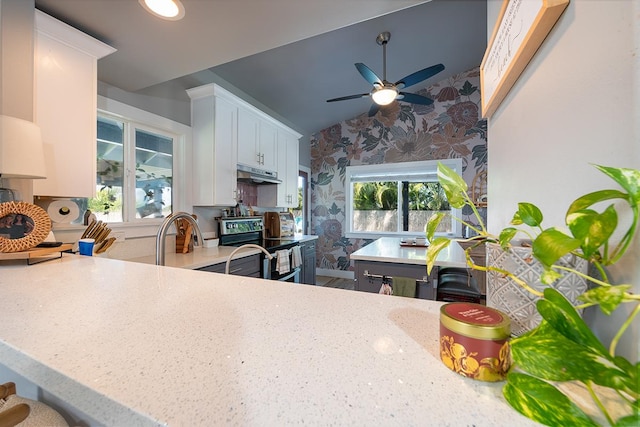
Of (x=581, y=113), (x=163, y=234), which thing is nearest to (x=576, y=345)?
(x=581, y=113)

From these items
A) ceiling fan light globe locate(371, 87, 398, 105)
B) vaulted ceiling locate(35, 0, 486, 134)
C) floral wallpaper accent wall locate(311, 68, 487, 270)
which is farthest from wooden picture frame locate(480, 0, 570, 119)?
floral wallpaper accent wall locate(311, 68, 487, 270)

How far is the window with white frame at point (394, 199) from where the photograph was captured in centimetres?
437

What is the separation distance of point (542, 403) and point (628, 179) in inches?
9.8

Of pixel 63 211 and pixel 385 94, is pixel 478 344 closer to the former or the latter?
pixel 63 211

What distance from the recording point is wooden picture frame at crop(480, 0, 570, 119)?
1.69 ft

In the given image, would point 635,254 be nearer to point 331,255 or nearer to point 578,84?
point 578,84

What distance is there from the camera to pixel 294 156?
4000 mm

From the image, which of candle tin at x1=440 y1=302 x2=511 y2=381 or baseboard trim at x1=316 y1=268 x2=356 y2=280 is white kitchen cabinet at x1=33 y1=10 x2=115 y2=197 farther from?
baseboard trim at x1=316 y1=268 x2=356 y2=280

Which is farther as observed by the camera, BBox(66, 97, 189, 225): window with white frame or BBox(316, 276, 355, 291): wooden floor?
BBox(316, 276, 355, 291): wooden floor

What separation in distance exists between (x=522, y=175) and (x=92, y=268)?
1.49 meters

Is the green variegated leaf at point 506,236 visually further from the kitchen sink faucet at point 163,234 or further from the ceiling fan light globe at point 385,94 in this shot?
the ceiling fan light globe at point 385,94

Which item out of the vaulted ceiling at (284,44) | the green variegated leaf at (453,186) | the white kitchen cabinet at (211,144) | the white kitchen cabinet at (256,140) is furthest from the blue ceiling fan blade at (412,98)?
the green variegated leaf at (453,186)

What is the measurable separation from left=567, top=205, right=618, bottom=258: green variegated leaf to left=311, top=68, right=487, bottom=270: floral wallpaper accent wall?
4.24m

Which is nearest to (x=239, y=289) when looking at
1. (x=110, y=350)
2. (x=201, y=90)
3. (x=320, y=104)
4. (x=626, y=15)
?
(x=110, y=350)
